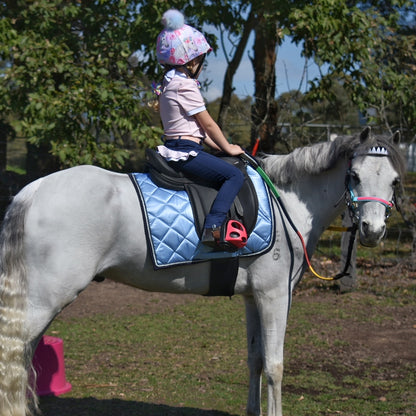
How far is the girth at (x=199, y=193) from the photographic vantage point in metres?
3.43

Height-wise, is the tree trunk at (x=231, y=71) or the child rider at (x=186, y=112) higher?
the tree trunk at (x=231, y=71)

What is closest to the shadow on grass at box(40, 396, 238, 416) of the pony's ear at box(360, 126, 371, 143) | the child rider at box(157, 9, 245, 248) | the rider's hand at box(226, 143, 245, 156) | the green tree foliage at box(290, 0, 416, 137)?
the child rider at box(157, 9, 245, 248)

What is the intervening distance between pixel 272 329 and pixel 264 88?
7245 millimetres

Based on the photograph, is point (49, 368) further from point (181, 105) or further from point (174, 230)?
point (181, 105)

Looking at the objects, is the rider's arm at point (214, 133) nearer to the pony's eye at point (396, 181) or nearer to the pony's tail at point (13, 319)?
the pony's eye at point (396, 181)

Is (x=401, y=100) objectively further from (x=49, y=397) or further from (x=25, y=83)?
(x=49, y=397)

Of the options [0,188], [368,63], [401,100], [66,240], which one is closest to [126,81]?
[0,188]

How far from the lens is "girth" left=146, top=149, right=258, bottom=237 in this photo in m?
3.43

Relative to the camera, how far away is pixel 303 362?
5570 millimetres

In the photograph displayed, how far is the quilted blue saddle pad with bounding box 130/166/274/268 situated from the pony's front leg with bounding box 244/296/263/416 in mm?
601

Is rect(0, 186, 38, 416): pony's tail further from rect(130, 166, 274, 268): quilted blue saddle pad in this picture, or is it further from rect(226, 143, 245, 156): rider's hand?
rect(226, 143, 245, 156): rider's hand

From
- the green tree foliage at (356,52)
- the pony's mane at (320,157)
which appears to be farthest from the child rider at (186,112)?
the green tree foliage at (356,52)

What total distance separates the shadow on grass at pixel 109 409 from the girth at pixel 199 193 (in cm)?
166

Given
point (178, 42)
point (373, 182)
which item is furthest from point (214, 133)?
point (373, 182)
